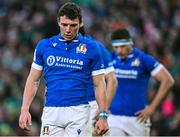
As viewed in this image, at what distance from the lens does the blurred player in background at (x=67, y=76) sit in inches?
367

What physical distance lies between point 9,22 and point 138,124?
31.3ft

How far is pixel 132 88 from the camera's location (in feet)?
40.8

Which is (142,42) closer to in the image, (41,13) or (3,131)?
(41,13)

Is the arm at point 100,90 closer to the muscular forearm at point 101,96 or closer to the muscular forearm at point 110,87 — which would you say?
the muscular forearm at point 101,96

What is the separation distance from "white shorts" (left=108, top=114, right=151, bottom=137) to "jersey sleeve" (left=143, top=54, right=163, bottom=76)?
0.81 metres

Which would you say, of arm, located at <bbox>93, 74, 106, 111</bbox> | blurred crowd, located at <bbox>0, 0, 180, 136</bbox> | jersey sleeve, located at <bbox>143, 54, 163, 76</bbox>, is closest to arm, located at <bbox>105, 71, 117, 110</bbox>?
jersey sleeve, located at <bbox>143, 54, 163, 76</bbox>

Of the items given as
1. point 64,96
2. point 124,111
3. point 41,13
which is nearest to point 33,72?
point 64,96

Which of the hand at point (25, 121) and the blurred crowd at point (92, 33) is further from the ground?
the hand at point (25, 121)

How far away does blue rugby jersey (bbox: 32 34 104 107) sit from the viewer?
30.8 ft

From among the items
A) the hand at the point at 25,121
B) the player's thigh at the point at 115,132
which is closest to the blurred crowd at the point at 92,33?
the player's thigh at the point at 115,132

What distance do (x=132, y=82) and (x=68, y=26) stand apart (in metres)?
3.35

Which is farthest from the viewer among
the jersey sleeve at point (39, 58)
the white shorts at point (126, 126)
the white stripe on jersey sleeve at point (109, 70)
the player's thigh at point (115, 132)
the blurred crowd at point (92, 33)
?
the blurred crowd at point (92, 33)

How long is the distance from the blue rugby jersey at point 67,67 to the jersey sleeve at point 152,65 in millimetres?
2994

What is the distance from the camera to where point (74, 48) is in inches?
373
